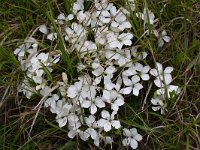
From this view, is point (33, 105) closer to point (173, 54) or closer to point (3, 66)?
point (3, 66)

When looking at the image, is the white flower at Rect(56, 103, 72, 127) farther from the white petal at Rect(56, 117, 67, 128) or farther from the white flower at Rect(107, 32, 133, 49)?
the white flower at Rect(107, 32, 133, 49)

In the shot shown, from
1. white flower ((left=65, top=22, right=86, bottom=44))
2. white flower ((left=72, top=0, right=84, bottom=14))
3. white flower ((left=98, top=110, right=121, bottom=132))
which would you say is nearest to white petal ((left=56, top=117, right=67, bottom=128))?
white flower ((left=98, top=110, right=121, bottom=132))

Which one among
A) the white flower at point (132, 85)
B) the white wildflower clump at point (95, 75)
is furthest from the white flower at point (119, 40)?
the white flower at point (132, 85)

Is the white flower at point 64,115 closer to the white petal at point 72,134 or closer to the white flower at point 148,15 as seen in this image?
the white petal at point 72,134

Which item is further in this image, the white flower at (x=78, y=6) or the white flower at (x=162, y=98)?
the white flower at (x=78, y=6)

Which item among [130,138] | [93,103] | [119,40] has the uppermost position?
[119,40]

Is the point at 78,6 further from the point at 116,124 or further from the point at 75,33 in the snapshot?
the point at 116,124

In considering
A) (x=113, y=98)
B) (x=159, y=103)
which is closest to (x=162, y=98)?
(x=159, y=103)
